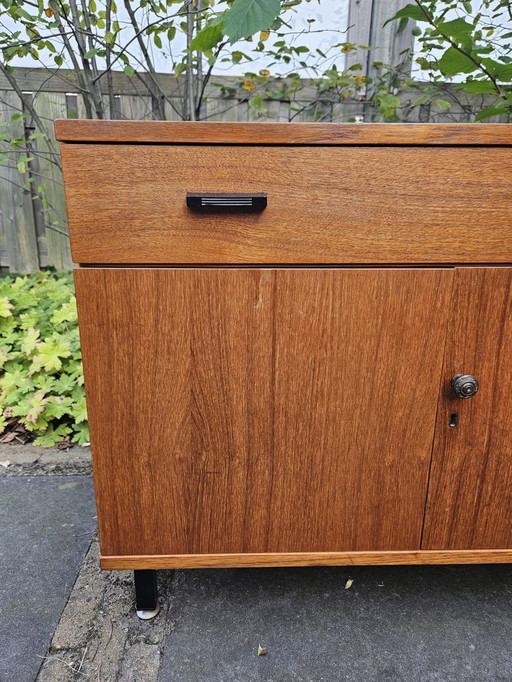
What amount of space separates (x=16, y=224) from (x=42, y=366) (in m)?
1.06

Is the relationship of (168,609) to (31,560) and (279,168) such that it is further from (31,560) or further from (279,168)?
A: (279,168)

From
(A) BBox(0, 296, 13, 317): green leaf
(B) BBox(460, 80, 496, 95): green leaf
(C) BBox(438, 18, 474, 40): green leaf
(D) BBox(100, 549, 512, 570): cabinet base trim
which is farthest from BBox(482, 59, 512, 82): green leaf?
(A) BBox(0, 296, 13, 317): green leaf

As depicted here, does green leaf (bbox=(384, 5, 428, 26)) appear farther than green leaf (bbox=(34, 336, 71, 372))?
No

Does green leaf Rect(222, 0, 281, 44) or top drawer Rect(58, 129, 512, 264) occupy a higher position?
green leaf Rect(222, 0, 281, 44)

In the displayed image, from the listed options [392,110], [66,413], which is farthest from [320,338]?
[392,110]

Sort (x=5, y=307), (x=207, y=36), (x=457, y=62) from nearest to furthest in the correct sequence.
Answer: (x=207, y=36)
(x=457, y=62)
(x=5, y=307)

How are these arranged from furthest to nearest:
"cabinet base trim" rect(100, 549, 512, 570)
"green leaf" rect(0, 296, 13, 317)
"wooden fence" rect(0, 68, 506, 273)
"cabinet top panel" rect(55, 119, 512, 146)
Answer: "wooden fence" rect(0, 68, 506, 273), "green leaf" rect(0, 296, 13, 317), "cabinet base trim" rect(100, 549, 512, 570), "cabinet top panel" rect(55, 119, 512, 146)

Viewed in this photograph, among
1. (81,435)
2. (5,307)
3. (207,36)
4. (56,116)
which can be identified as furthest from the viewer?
(56,116)

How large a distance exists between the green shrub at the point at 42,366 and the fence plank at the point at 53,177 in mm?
358

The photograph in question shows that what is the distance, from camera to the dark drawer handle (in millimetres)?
743

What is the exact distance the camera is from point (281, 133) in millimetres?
735

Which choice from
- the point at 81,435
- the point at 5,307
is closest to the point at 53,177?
the point at 5,307

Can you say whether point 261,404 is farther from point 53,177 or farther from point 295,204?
point 53,177

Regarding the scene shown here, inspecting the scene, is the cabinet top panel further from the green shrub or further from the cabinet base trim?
the green shrub
